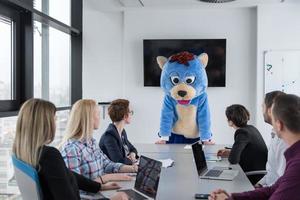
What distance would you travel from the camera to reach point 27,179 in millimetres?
1635

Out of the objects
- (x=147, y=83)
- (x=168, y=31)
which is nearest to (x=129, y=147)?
(x=147, y=83)

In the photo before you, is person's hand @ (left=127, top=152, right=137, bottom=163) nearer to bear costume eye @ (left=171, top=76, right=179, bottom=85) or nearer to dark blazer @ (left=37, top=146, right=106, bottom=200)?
bear costume eye @ (left=171, top=76, right=179, bottom=85)

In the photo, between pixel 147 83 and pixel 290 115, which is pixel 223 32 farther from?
pixel 290 115

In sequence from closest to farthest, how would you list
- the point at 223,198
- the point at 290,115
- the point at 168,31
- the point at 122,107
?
the point at 290,115
the point at 223,198
the point at 122,107
the point at 168,31

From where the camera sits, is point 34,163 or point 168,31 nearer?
point 34,163

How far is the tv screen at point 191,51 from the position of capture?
5.20 metres

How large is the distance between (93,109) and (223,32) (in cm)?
340

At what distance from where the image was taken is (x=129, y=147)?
347 cm

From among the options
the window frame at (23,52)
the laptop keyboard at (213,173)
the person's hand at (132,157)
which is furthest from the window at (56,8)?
the laptop keyboard at (213,173)

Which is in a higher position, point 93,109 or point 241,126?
point 93,109

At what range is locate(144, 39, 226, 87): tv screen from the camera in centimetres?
520

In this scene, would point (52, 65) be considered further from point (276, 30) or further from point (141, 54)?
point (276, 30)

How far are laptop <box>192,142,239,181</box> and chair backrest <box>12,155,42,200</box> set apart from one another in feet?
4.27

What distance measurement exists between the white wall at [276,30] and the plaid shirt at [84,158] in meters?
3.18
